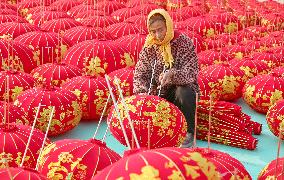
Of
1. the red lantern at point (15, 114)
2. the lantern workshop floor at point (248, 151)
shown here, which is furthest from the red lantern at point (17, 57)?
the red lantern at point (15, 114)

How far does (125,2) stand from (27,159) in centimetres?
630

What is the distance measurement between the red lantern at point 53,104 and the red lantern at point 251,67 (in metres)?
1.71

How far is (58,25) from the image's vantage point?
6254 millimetres

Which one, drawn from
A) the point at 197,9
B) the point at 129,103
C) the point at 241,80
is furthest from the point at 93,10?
the point at 129,103

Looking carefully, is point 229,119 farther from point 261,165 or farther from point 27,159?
point 27,159

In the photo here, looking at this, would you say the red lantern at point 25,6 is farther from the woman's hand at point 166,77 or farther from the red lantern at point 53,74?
the woman's hand at point 166,77

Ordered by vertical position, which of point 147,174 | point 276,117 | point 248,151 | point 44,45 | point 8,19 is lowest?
point 248,151

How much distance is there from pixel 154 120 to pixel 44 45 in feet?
7.80

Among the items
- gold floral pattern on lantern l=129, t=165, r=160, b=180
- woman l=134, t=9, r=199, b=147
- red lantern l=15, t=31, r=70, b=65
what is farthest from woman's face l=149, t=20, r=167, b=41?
gold floral pattern on lantern l=129, t=165, r=160, b=180

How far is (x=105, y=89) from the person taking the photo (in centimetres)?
417

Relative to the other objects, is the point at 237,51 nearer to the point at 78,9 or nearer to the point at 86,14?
the point at 86,14

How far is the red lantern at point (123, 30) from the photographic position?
6.14m

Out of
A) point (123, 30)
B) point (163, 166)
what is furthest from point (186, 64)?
point (123, 30)

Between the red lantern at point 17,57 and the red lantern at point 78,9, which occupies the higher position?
the red lantern at point 78,9
